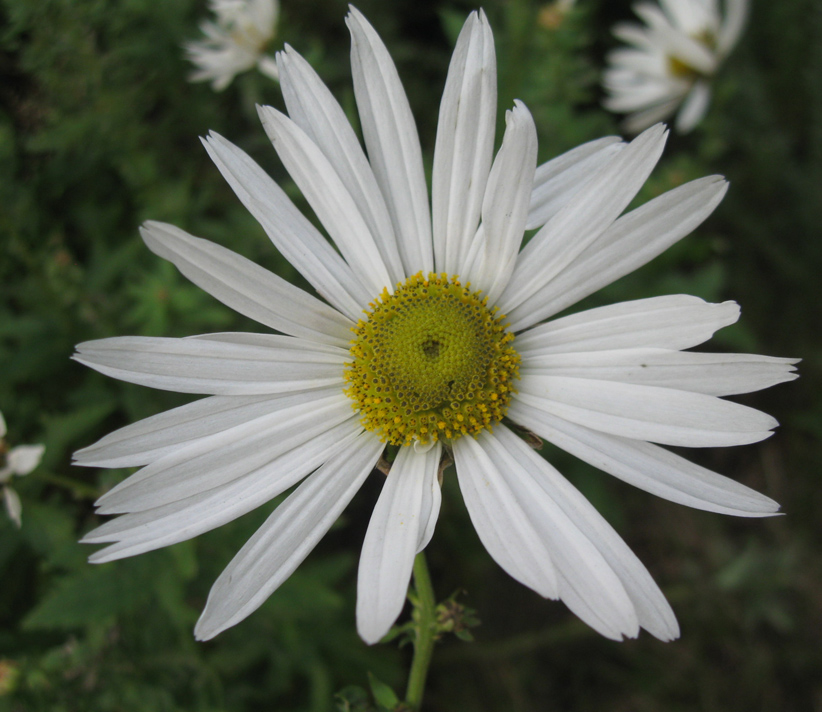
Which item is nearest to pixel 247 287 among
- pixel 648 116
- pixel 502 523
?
pixel 502 523

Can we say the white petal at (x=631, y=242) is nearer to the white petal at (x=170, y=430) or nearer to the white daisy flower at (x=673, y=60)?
the white petal at (x=170, y=430)

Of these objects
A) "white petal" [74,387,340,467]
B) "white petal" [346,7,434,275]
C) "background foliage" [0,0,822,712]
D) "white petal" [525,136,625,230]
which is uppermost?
"white petal" [346,7,434,275]

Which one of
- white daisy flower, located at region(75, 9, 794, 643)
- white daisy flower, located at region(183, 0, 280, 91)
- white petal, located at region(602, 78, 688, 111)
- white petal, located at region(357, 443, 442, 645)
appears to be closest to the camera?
white petal, located at region(357, 443, 442, 645)

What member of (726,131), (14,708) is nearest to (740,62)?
(726,131)

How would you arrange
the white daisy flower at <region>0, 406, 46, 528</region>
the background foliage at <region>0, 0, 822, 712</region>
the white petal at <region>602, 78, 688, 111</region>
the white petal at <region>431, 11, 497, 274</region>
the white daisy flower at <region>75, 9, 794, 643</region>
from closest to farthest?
1. the white daisy flower at <region>75, 9, 794, 643</region>
2. the white petal at <region>431, 11, 497, 274</region>
3. the white daisy flower at <region>0, 406, 46, 528</region>
4. the background foliage at <region>0, 0, 822, 712</region>
5. the white petal at <region>602, 78, 688, 111</region>

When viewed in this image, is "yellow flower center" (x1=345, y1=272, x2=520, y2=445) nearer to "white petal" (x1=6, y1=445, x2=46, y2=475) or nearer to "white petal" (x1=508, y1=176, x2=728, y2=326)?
"white petal" (x1=508, y1=176, x2=728, y2=326)

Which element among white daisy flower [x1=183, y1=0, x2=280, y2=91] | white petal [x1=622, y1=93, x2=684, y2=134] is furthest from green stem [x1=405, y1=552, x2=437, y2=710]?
white petal [x1=622, y1=93, x2=684, y2=134]

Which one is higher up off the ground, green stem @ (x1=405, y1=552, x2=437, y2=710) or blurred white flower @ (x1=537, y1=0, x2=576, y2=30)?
blurred white flower @ (x1=537, y1=0, x2=576, y2=30)

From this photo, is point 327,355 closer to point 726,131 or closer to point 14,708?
point 14,708
